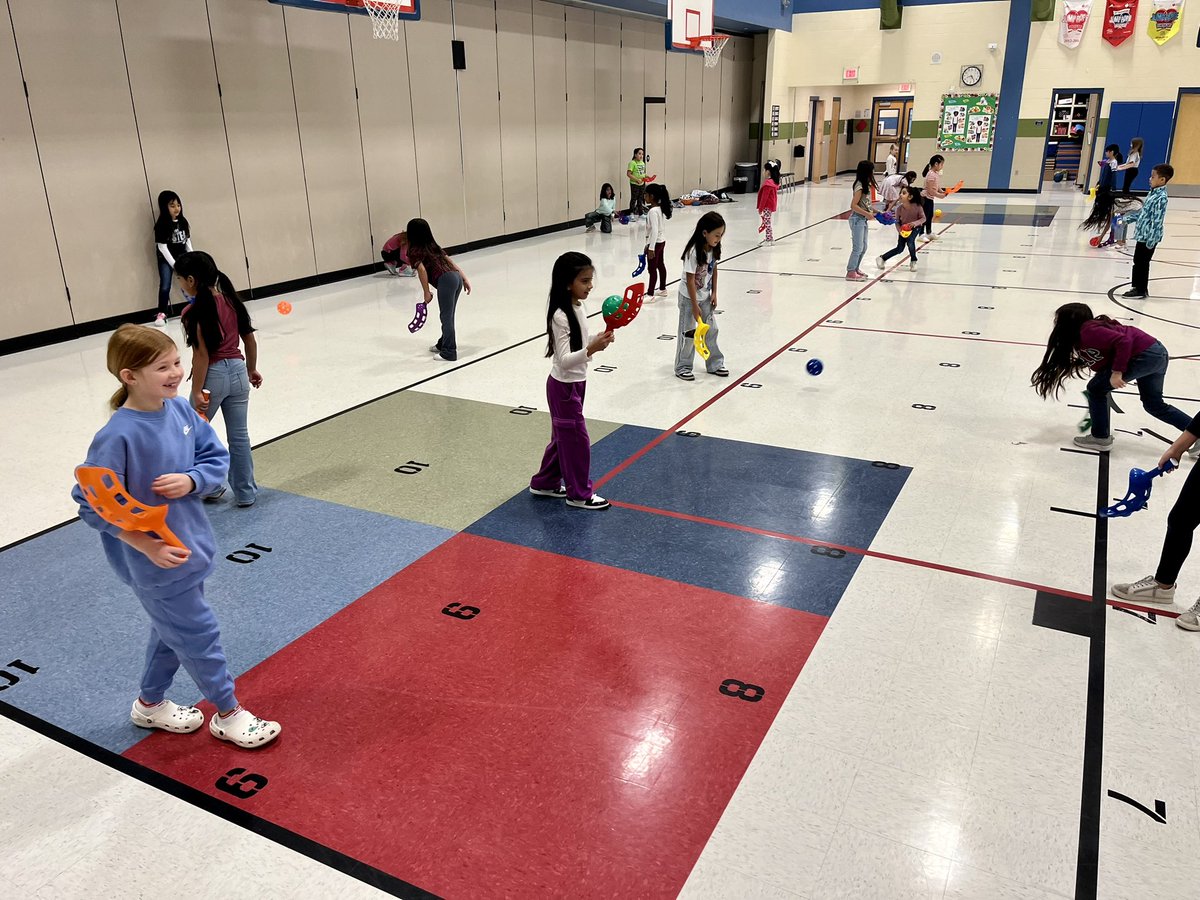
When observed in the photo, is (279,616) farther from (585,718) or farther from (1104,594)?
(1104,594)

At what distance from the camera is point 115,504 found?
248 cm

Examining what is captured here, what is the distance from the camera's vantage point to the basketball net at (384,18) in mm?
10406

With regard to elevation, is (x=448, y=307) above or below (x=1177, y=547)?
above

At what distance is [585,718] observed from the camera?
10.6 feet

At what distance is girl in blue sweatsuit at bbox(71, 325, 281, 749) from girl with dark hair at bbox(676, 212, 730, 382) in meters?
4.57

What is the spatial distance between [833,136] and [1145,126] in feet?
33.5

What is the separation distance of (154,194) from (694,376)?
22.2 feet

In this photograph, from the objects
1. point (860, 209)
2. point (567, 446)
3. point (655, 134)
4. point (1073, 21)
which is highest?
point (1073, 21)

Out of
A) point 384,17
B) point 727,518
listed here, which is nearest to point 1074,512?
point 727,518

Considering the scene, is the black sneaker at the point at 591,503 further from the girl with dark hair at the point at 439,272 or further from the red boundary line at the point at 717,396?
the girl with dark hair at the point at 439,272

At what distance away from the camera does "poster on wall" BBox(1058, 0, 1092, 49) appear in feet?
66.4

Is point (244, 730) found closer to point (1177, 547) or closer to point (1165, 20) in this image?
point (1177, 547)

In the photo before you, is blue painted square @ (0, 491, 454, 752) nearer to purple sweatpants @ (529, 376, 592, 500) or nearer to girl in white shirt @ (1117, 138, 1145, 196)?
purple sweatpants @ (529, 376, 592, 500)

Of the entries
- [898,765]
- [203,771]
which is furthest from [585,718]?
[203,771]
